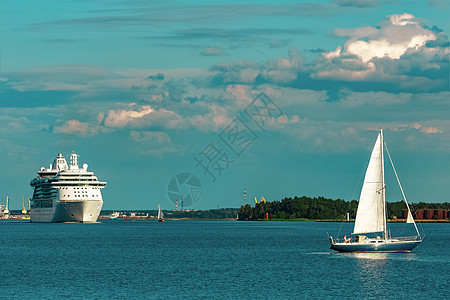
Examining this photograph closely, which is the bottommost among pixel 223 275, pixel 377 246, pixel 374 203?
pixel 223 275

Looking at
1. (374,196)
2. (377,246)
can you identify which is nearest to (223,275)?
(377,246)

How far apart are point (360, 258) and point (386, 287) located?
26.4 meters

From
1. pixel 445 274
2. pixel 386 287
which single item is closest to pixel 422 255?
pixel 445 274

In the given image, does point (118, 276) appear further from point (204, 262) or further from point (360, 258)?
point (360, 258)

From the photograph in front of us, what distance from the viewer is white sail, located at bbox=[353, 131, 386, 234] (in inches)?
3629

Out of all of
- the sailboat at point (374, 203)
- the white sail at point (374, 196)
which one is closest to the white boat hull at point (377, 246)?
the sailboat at point (374, 203)

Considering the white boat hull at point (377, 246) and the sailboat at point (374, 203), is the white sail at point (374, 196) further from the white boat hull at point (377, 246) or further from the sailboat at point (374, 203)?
the white boat hull at point (377, 246)

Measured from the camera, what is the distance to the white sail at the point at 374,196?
302 feet

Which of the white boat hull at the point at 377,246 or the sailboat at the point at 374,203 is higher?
the sailboat at the point at 374,203

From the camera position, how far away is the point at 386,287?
67062 millimetres

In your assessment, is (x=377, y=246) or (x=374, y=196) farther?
(x=374, y=196)

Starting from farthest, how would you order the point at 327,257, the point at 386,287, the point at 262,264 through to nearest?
1. the point at 327,257
2. the point at 262,264
3. the point at 386,287

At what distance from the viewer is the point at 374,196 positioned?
3639 inches

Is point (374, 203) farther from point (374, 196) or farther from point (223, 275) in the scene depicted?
point (223, 275)
